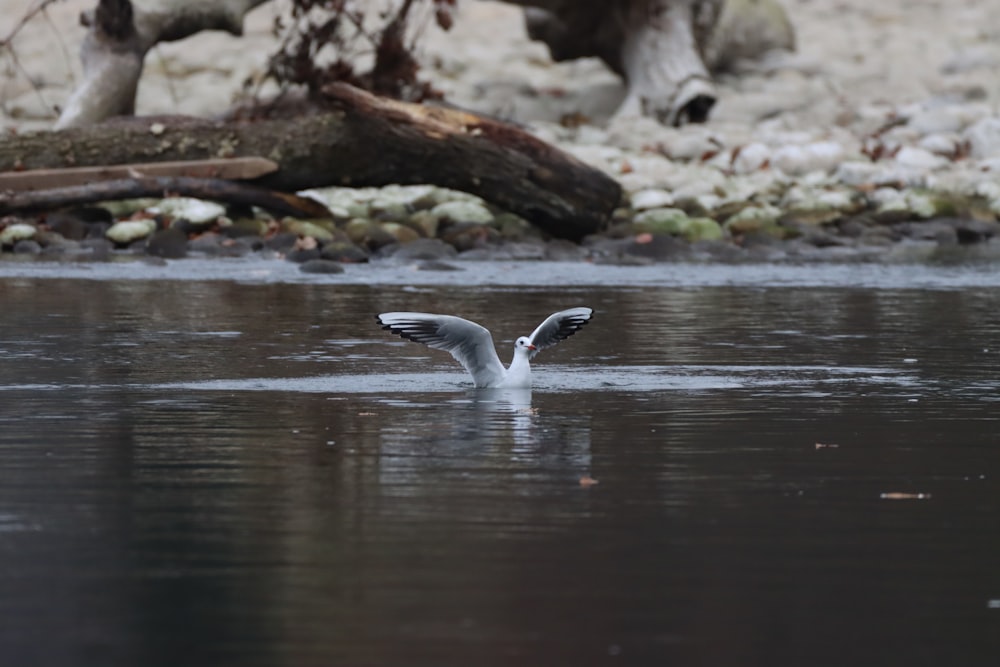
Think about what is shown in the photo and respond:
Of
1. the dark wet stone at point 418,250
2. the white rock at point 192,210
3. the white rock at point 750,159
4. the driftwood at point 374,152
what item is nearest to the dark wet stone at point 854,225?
the white rock at point 750,159

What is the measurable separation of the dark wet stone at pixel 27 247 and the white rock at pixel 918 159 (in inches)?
486

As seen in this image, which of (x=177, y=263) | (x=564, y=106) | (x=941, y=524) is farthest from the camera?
(x=564, y=106)

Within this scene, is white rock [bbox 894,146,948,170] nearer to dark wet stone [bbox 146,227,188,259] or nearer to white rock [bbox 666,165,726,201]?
white rock [bbox 666,165,726,201]

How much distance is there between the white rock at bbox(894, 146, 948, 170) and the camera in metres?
27.9

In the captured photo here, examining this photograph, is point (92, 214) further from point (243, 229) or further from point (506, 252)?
point (506, 252)

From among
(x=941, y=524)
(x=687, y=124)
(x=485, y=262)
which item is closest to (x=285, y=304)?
(x=485, y=262)

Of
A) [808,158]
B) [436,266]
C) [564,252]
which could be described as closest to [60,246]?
[436,266]

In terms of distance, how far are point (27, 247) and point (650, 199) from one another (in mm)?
7557

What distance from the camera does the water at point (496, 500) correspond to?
533cm

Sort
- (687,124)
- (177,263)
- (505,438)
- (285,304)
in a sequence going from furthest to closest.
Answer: (687,124) < (177,263) < (285,304) < (505,438)

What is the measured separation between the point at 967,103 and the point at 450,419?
24.6 metres

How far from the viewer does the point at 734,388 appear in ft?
35.2

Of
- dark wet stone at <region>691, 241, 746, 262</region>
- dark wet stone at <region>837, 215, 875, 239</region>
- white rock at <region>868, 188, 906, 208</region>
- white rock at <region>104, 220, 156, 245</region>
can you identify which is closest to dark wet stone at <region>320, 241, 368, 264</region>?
white rock at <region>104, 220, 156, 245</region>

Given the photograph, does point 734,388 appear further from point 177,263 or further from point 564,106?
point 564,106
